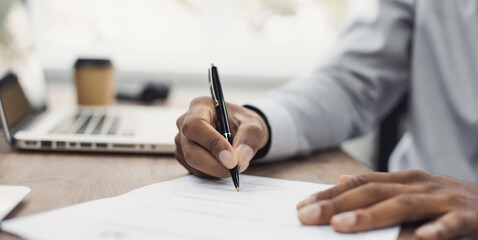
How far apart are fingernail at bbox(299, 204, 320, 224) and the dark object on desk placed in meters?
0.79

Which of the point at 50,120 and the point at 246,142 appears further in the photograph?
the point at 50,120

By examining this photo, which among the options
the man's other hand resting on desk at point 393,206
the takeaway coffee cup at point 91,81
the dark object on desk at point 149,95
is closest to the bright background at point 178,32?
the dark object on desk at point 149,95

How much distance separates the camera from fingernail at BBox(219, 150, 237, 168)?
478mm

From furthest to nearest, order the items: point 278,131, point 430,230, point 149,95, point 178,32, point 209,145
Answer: point 178,32 → point 149,95 → point 278,131 → point 209,145 → point 430,230

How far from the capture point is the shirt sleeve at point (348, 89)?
0.68 metres

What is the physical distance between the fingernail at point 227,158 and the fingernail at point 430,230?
0.21 metres

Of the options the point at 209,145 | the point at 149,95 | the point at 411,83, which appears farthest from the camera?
the point at 149,95

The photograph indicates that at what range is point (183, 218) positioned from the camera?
401 millimetres

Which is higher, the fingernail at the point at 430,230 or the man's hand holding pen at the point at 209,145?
the man's hand holding pen at the point at 209,145

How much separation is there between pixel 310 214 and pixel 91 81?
2.40 feet

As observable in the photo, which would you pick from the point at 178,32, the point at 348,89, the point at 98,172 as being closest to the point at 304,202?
the point at 98,172

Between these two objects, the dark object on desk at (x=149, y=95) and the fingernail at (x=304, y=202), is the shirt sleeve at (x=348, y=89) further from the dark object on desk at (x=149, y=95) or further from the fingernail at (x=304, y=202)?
the dark object on desk at (x=149, y=95)

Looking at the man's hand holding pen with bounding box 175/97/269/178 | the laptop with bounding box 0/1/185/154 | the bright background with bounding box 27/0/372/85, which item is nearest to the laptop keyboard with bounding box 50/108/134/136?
the laptop with bounding box 0/1/185/154

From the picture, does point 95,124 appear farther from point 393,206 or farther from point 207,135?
point 393,206
